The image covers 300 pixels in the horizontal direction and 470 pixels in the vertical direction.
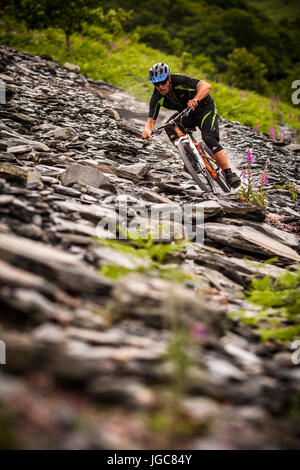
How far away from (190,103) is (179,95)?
2.40 ft

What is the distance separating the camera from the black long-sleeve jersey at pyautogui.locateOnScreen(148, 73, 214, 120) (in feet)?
23.2

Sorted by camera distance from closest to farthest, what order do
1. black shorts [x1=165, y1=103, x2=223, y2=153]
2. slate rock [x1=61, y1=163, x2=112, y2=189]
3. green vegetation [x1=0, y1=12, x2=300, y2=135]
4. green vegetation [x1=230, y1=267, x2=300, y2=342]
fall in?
1. green vegetation [x1=230, y1=267, x2=300, y2=342]
2. slate rock [x1=61, y1=163, x2=112, y2=189]
3. black shorts [x1=165, y1=103, x2=223, y2=153]
4. green vegetation [x1=0, y1=12, x2=300, y2=135]

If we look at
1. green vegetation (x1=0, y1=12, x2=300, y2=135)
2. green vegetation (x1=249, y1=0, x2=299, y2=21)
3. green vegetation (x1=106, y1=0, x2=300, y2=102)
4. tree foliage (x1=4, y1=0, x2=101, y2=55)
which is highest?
green vegetation (x1=249, y1=0, x2=299, y2=21)

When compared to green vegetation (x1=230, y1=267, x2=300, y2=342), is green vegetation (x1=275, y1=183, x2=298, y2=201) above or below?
above

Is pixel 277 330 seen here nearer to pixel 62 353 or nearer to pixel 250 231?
pixel 62 353

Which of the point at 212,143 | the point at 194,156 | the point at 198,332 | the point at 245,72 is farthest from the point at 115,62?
the point at 198,332

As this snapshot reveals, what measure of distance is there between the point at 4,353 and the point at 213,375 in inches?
55.4

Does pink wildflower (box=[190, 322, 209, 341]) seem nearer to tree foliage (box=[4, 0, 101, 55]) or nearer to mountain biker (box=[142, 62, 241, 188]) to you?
mountain biker (box=[142, 62, 241, 188])

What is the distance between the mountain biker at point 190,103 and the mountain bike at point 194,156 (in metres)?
0.14

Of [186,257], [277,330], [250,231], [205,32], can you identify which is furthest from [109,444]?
[205,32]

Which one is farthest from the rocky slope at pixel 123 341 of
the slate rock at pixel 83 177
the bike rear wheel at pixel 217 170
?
the bike rear wheel at pixel 217 170

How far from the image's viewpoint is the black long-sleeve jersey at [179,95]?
7.07 meters

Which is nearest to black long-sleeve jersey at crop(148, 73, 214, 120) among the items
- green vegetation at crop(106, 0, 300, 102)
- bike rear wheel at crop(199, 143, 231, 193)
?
bike rear wheel at crop(199, 143, 231, 193)

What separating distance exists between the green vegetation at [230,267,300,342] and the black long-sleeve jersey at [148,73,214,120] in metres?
4.86
